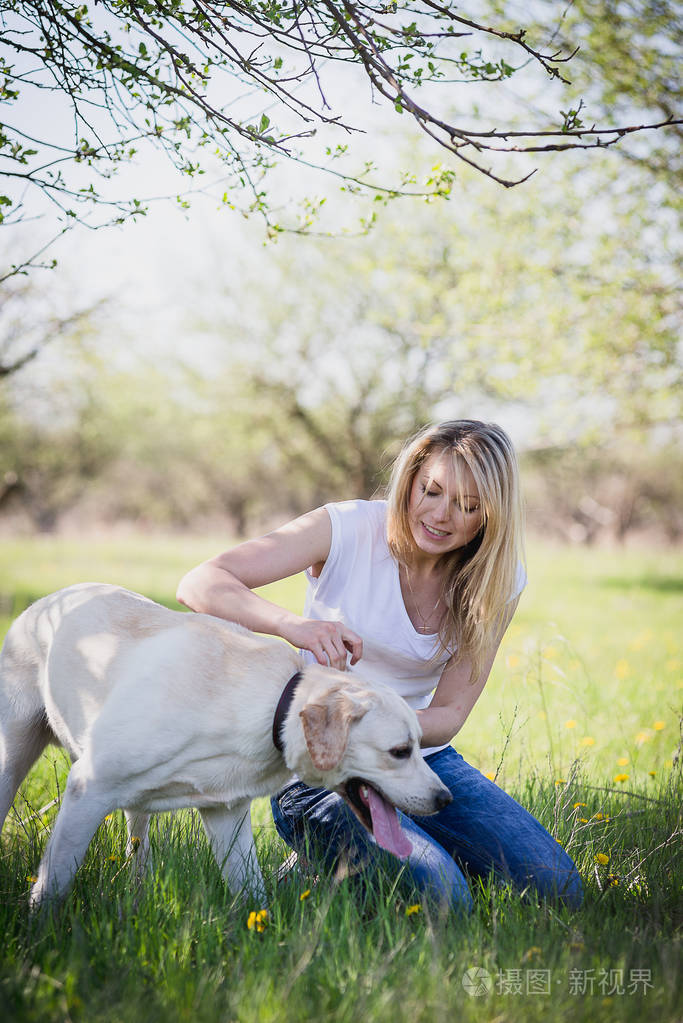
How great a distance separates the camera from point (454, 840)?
3516mm

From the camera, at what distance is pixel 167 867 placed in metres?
2.94

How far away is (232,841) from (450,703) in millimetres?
1145

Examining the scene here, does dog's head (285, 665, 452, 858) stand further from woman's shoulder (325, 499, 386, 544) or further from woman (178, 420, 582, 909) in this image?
woman's shoulder (325, 499, 386, 544)

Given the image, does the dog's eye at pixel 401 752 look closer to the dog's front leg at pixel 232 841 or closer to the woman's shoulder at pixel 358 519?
the dog's front leg at pixel 232 841

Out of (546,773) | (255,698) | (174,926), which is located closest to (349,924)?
(174,926)

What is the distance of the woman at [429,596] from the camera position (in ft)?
10.9

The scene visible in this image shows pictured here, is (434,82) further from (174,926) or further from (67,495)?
(67,495)

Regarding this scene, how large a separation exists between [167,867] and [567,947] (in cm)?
147

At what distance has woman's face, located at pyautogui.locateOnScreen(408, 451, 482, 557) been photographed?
11.7 feet

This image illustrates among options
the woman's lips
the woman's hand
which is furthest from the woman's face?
the woman's hand

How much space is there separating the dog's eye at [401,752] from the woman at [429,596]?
0.47 m

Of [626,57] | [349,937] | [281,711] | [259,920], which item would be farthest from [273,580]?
[626,57]

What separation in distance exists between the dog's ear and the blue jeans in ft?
2.13

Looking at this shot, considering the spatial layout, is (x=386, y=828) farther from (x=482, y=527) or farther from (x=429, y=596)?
(x=482, y=527)
